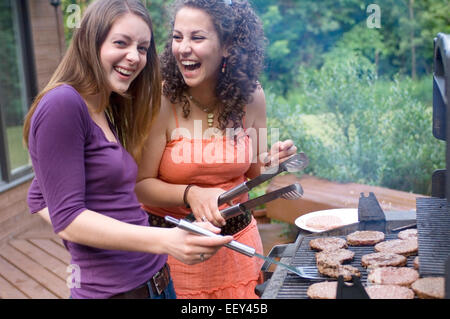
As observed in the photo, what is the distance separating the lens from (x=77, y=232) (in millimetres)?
A: 1355

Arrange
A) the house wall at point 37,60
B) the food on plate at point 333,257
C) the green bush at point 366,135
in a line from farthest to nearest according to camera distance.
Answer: the house wall at point 37,60 < the green bush at point 366,135 < the food on plate at point 333,257

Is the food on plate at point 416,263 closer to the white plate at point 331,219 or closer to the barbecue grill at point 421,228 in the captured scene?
the barbecue grill at point 421,228

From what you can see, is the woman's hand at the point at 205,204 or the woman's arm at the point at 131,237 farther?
the woman's hand at the point at 205,204

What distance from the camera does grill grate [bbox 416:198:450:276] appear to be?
1.48 m

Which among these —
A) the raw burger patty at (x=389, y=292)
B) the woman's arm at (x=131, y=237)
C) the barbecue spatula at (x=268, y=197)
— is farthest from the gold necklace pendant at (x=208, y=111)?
the raw burger patty at (x=389, y=292)

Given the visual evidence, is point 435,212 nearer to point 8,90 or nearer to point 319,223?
point 319,223

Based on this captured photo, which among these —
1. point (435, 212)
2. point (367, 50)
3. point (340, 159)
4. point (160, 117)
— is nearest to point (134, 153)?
point (160, 117)

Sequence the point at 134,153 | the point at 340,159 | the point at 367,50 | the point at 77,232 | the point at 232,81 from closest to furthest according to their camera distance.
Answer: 1. the point at 77,232
2. the point at 134,153
3. the point at 232,81
4. the point at 340,159
5. the point at 367,50

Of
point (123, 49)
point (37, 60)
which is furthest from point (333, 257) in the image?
point (37, 60)

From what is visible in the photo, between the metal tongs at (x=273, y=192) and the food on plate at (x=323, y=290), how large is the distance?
33 cm

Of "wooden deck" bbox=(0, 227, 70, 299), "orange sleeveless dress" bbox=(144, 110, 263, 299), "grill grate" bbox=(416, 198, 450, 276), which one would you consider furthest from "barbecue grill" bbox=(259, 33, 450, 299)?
"wooden deck" bbox=(0, 227, 70, 299)

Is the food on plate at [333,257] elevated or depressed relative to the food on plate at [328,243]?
Answer: elevated

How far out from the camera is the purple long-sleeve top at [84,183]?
4.33 ft

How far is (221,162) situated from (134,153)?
372 mm
